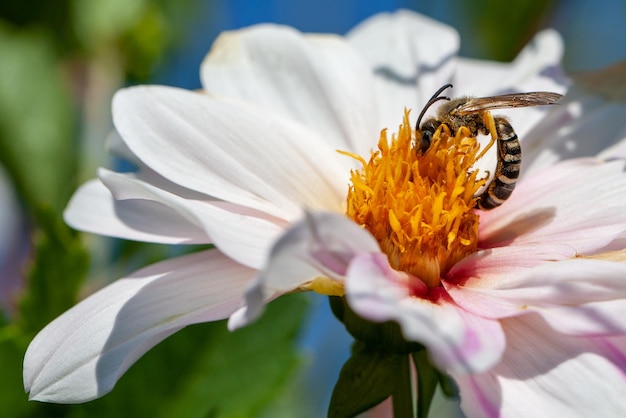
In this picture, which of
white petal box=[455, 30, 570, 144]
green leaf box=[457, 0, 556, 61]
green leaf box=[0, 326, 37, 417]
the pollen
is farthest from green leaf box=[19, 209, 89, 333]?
green leaf box=[457, 0, 556, 61]

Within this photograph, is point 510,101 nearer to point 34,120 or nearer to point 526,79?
point 526,79

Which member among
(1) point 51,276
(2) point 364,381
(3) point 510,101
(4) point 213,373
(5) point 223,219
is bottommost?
(4) point 213,373

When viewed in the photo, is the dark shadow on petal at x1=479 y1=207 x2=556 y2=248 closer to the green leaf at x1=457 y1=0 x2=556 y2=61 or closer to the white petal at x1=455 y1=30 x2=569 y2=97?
the white petal at x1=455 y1=30 x2=569 y2=97

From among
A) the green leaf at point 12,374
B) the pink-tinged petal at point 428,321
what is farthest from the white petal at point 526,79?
the green leaf at point 12,374

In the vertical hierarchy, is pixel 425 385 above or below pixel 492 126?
below

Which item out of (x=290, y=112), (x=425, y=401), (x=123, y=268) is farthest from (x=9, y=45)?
(x=425, y=401)

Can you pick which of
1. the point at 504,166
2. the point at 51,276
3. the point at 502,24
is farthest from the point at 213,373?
the point at 502,24

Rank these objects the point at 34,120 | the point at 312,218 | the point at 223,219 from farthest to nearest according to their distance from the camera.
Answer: the point at 34,120 → the point at 223,219 → the point at 312,218
